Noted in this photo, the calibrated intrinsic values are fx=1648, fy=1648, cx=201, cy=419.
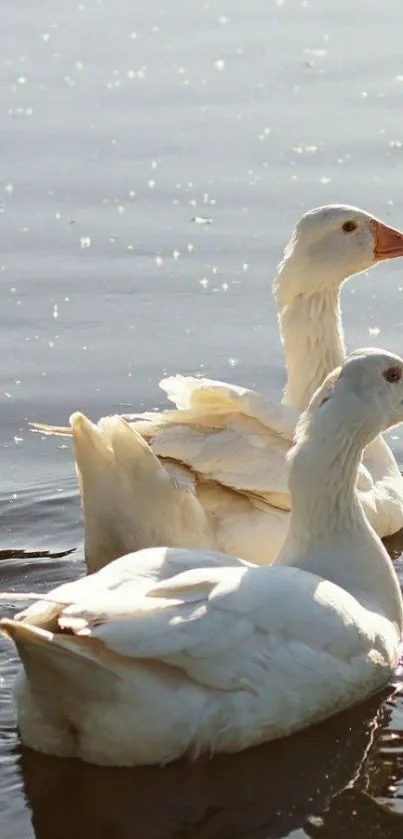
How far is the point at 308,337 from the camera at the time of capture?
8875 mm

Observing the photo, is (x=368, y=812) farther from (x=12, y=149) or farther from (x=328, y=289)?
(x=12, y=149)

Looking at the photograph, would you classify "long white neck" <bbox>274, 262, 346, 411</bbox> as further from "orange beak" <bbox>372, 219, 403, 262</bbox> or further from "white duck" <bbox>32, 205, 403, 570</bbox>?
"orange beak" <bbox>372, 219, 403, 262</bbox>

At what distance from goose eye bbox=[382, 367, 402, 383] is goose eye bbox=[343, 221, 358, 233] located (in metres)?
2.01

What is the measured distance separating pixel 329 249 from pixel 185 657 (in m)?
3.55

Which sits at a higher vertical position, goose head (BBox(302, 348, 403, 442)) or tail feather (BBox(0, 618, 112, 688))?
goose head (BBox(302, 348, 403, 442))

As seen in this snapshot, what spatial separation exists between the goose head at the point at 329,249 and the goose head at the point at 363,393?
1.86m

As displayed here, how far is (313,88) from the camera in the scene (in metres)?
14.3

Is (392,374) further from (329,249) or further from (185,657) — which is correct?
(329,249)

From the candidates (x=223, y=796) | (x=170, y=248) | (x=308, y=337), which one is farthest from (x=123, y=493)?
(x=170, y=248)

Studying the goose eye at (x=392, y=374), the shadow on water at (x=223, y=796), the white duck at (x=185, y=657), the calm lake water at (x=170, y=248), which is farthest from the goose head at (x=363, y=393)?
the shadow on water at (x=223, y=796)

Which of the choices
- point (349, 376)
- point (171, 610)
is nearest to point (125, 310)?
point (349, 376)

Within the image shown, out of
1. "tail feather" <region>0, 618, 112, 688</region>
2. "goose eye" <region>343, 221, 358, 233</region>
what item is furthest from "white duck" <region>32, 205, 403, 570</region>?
"tail feather" <region>0, 618, 112, 688</region>

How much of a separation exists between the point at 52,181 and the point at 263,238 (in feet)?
6.37

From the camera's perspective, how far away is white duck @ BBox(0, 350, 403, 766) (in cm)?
575
